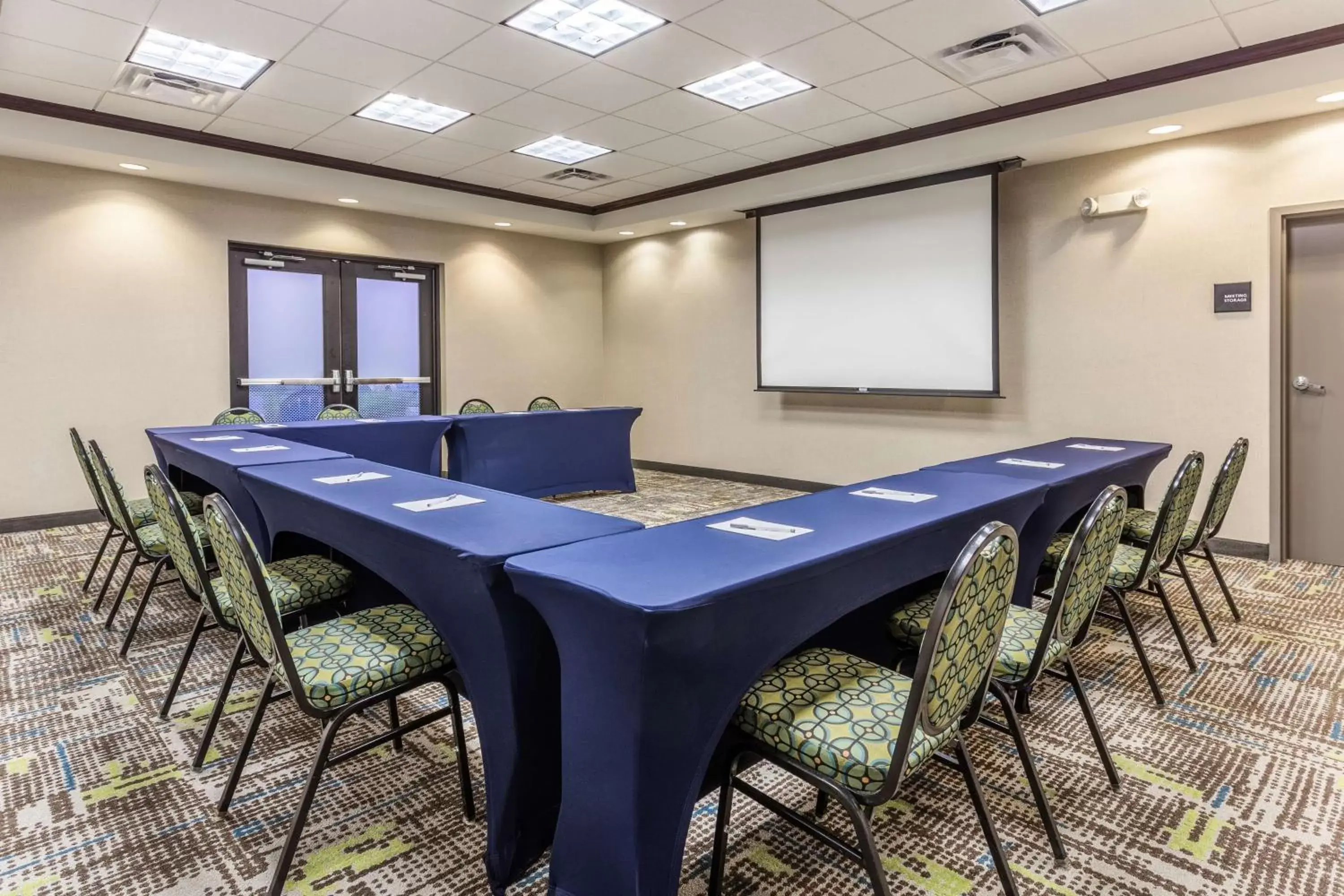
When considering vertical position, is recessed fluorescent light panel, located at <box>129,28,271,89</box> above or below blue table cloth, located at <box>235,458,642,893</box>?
above

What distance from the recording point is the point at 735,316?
7555 millimetres

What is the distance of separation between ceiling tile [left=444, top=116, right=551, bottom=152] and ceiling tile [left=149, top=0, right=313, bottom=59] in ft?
4.63

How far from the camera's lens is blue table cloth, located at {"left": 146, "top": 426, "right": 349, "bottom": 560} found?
9.33 ft

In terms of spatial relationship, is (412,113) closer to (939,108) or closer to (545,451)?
(545,451)

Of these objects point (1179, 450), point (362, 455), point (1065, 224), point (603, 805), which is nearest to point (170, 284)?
point (362, 455)

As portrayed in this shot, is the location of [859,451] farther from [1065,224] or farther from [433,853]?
[433,853]

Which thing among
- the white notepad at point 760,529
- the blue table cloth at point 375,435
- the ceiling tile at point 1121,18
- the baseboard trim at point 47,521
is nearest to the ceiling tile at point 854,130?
the ceiling tile at point 1121,18

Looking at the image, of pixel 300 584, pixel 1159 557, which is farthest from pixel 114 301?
pixel 1159 557

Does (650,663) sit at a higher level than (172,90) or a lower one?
lower

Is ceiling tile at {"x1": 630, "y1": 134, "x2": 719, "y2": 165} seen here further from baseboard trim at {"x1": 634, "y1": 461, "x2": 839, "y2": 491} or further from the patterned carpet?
the patterned carpet

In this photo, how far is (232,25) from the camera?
12.1 ft

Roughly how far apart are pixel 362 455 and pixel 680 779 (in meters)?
4.15

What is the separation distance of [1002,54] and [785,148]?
208 centimetres

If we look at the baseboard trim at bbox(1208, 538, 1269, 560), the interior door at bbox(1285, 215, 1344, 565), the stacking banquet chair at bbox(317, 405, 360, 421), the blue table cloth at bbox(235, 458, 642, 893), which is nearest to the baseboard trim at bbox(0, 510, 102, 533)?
the stacking banquet chair at bbox(317, 405, 360, 421)
